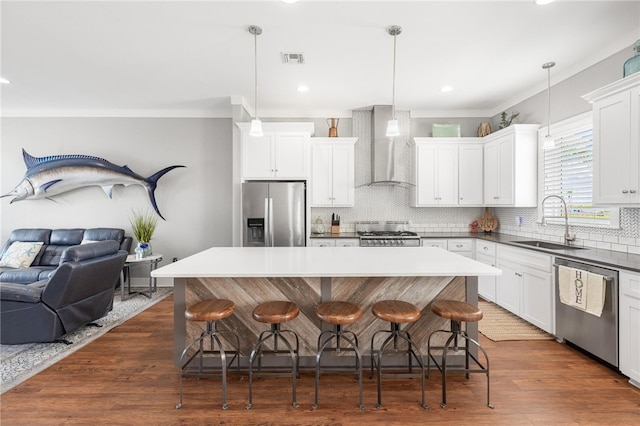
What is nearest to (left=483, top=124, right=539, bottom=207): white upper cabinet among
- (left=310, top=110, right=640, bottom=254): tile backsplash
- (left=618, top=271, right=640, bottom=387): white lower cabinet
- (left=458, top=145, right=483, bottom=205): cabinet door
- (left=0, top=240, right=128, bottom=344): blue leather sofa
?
(left=458, top=145, right=483, bottom=205): cabinet door

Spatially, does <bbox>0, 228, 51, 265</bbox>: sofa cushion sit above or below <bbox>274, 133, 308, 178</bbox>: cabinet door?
below

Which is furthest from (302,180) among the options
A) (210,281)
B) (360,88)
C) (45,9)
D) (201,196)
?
(45,9)

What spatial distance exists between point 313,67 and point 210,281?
2639 mm

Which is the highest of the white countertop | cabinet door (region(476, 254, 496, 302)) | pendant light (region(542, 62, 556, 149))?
pendant light (region(542, 62, 556, 149))

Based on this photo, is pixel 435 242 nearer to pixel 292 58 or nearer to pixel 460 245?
pixel 460 245

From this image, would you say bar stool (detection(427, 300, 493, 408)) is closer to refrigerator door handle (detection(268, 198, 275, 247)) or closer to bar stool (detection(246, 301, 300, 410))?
bar stool (detection(246, 301, 300, 410))

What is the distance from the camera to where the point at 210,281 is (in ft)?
7.84

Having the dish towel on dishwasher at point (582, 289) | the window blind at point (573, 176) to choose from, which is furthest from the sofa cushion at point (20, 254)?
the window blind at point (573, 176)

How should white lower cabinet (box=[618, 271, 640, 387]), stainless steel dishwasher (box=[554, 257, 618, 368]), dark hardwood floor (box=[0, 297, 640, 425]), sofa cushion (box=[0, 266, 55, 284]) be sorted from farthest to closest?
sofa cushion (box=[0, 266, 55, 284]), stainless steel dishwasher (box=[554, 257, 618, 368]), white lower cabinet (box=[618, 271, 640, 387]), dark hardwood floor (box=[0, 297, 640, 425])

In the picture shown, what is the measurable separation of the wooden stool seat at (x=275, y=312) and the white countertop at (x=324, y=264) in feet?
0.83

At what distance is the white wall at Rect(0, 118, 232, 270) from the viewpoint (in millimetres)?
5098

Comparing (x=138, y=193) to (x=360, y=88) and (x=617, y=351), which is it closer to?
(x=360, y=88)

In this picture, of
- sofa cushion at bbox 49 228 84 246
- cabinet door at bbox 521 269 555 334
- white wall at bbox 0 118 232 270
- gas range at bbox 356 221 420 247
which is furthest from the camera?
white wall at bbox 0 118 232 270

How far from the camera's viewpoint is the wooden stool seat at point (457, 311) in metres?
2.02
